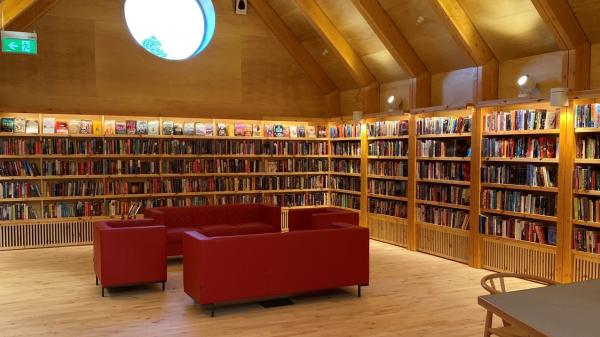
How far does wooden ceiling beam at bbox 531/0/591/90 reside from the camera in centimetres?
631

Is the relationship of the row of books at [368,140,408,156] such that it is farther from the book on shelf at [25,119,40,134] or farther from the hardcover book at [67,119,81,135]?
the book on shelf at [25,119,40,134]

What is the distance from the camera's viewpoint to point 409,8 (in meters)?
8.09

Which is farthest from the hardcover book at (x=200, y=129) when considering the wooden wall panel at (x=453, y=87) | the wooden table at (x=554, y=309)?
the wooden table at (x=554, y=309)

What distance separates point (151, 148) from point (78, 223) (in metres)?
1.82

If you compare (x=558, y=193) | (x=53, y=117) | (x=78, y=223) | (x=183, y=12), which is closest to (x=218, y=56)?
(x=183, y=12)

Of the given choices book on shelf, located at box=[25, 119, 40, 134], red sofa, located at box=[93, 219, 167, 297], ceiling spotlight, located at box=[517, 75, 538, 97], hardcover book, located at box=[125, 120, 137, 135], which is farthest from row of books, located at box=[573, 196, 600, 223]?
book on shelf, located at box=[25, 119, 40, 134]

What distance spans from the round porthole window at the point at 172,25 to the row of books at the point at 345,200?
408cm

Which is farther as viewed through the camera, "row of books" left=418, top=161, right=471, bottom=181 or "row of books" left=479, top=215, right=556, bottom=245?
"row of books" left=418, top=161, right=471, bottom=181

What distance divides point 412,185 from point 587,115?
3.26 m

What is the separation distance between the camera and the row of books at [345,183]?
10562 mm

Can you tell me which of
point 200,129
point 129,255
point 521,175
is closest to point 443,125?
point 521,175

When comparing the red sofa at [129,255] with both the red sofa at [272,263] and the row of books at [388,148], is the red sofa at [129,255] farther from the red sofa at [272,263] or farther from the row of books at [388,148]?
the row of books at [388,148]

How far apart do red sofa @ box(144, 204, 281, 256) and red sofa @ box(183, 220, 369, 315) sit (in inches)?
85.8

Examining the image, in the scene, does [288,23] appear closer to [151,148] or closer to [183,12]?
[183,12]
